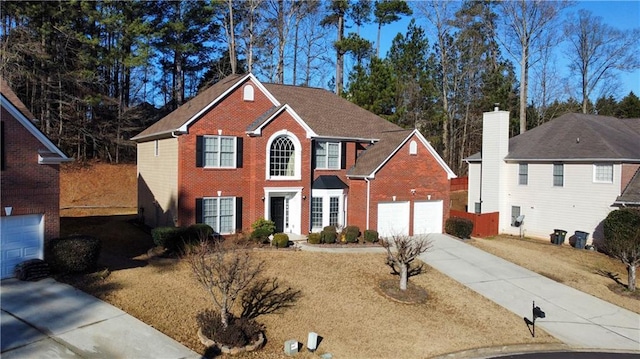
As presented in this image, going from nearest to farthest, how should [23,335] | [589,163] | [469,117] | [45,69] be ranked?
[23,335]
[589,163]
[45,69]
[469,117]

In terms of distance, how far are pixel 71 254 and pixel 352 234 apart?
41.8 feet

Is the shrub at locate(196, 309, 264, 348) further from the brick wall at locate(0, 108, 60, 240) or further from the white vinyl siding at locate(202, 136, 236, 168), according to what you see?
the white vinyl siding at locate(202, 136, 236, 168)

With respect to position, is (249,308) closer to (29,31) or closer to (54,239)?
(54,239)

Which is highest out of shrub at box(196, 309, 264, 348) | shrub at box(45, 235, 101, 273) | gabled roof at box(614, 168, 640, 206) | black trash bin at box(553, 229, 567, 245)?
gabled roof at box(614, 168, 640, 206)

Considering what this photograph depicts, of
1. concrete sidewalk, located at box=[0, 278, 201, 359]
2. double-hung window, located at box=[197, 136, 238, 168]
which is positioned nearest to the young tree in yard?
double-hung window, located at box=[197, 136, 238, 168]

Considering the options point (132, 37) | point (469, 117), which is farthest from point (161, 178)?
point (469, 117)

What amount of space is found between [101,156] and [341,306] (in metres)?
32.7

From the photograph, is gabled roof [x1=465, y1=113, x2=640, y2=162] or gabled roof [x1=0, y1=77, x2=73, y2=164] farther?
gabled roof [x1=465, y1=113, x2=640, y2=162]

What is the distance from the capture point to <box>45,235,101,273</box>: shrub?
14.5m

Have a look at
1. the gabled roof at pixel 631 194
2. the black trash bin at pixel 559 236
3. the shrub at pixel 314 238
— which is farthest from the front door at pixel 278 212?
the gabled roof at pixel 631 194

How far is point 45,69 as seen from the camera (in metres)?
→ 34.2

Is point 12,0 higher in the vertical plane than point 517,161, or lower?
higher

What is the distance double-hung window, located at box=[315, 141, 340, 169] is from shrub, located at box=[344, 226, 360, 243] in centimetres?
408

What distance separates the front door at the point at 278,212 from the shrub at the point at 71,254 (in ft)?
32.8
